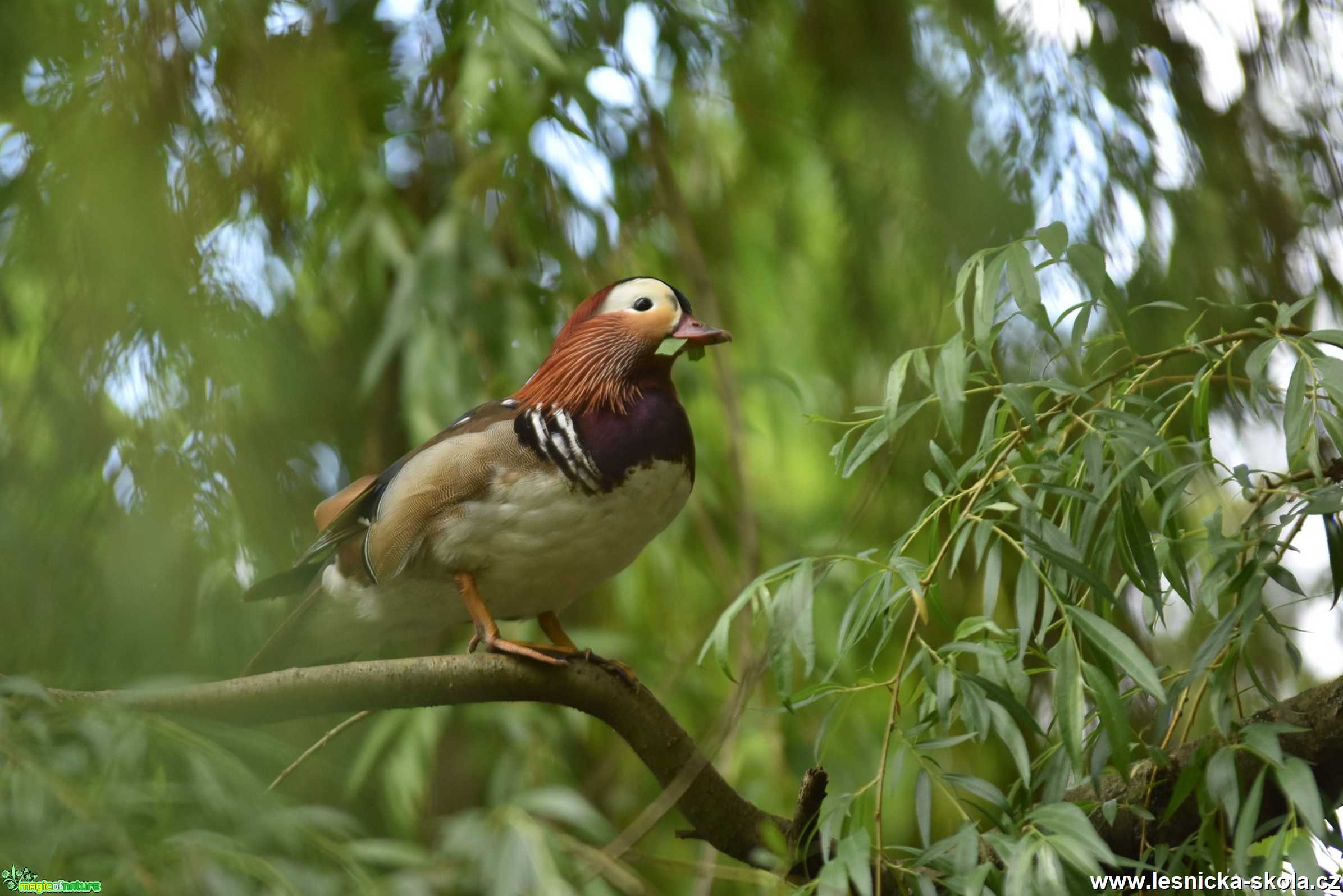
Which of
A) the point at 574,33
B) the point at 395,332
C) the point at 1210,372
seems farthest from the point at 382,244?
the point at 1210,372

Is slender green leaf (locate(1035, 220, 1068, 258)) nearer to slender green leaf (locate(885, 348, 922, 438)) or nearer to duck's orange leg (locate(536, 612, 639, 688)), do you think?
slender green leaf (locate(885, 348, 922, 438))

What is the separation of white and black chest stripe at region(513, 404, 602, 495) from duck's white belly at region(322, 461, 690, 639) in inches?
0.5

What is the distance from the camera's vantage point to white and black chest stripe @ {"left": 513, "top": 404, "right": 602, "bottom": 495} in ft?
4.86

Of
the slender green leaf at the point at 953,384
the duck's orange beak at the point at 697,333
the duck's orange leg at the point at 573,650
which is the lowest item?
the duck's orange leg at the point at 573,650

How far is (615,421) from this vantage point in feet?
4.96

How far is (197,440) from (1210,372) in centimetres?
98

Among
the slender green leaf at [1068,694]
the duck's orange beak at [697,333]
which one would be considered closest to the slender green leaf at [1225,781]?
the slender green leaf at [1068,694]

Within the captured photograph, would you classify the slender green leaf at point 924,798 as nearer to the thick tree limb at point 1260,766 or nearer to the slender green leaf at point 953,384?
the thick tree limb at point 1260,766

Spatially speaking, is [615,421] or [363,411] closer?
[615,421]

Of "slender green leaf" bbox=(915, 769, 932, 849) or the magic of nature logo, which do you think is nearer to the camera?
the magic of nature logo

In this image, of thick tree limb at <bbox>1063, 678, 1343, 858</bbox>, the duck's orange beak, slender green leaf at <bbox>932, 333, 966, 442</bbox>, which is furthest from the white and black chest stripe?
thick tree limb at <bbox>1063, 678, 1343, 858</bbox>

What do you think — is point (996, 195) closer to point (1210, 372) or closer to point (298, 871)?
point (1210, 372)

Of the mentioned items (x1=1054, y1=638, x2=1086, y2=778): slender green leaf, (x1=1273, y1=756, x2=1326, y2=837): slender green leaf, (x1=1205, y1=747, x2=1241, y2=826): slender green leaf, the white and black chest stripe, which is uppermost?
the white and black chest stripe

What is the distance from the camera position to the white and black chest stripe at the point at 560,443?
1.48 metres
